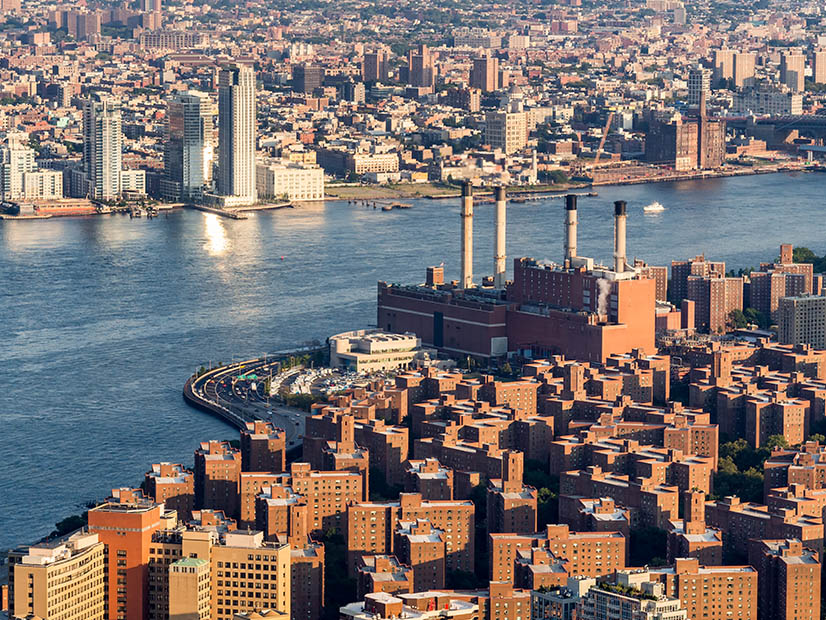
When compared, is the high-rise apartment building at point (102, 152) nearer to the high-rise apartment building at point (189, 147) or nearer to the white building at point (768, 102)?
the high-rise apartment building at point (189, 147)

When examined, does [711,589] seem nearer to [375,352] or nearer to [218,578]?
[218,578]

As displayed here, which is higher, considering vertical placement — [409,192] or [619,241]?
[619,241]

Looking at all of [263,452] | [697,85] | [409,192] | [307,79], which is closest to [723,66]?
[697,85]

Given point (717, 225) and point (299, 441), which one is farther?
point (717, 225)

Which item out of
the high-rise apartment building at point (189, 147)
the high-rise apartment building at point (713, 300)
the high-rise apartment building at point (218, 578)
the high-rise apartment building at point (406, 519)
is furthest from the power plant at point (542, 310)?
the high-rise apartment building at point (189, 147)

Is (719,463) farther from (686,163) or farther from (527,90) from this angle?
(527,90)

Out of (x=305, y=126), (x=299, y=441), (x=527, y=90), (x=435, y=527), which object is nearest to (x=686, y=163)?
(x=305, y=126)

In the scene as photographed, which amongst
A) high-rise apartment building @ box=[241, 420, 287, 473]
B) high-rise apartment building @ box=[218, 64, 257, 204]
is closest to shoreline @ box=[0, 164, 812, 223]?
high-rise apartment building @ box=[218, 64, 257, 204]
